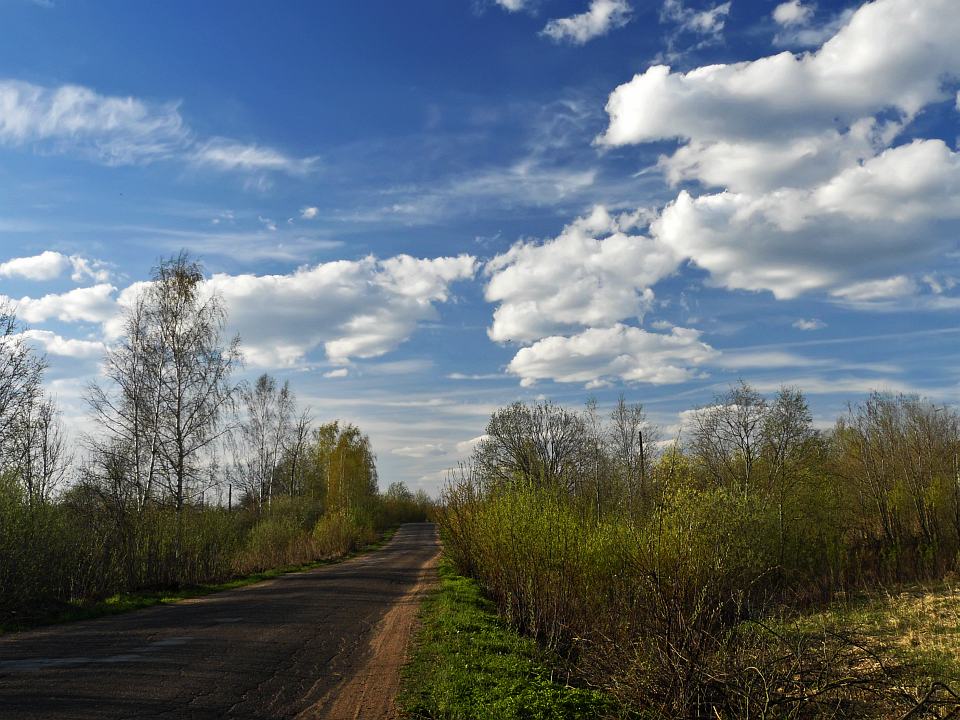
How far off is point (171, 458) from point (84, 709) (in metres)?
15.1

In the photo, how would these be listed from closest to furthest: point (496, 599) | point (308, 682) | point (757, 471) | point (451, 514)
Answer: point (308, 682)
point (496, 599)
point (451, 514)
point (757, 471)

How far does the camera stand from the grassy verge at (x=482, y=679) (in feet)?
24.2

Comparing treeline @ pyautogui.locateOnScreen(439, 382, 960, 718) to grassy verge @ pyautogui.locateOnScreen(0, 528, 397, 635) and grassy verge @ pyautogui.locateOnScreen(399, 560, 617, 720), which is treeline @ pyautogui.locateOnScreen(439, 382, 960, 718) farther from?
grassy verge @ pyautogui.locateOnScreen(0, 528, 397, 635)

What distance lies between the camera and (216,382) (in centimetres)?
2248

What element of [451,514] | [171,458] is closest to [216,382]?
[171,458]

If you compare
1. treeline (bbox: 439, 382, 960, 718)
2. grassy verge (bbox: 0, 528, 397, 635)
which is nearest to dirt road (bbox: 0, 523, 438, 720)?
grassy verge (bbox: 0, 528, 397, 635)

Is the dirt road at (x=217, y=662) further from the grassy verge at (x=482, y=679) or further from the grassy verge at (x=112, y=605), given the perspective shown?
the grassy verge at (x=112, y=605)

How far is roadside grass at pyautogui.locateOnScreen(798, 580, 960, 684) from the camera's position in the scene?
44.7ft

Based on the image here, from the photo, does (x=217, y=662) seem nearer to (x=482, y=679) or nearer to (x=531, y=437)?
(x=482, y=679)

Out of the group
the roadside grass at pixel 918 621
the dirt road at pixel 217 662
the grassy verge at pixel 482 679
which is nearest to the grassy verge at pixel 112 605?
the dirt road at pixel 217 662

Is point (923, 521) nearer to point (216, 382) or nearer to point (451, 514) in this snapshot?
point (451, 514)

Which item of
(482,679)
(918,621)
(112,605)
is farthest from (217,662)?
(918,621)

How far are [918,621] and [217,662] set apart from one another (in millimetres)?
21813

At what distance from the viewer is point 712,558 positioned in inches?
367
